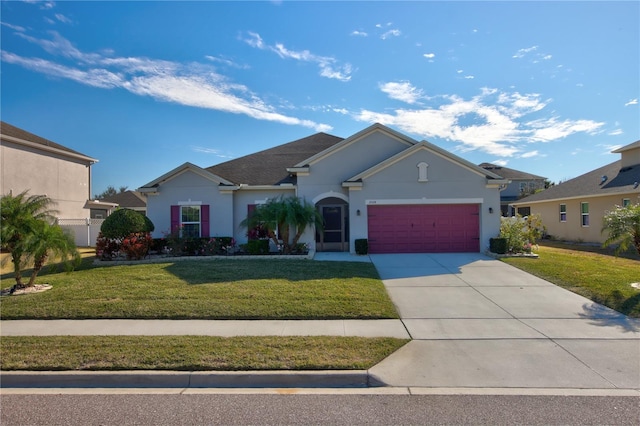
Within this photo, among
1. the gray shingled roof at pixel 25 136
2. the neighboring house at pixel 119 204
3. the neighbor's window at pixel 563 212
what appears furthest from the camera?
the neighboring house at pixel 119 204

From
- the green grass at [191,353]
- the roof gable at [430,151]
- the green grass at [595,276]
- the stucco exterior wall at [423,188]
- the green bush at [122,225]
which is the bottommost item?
the green grass at [191,353]

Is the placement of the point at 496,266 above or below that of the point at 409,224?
below

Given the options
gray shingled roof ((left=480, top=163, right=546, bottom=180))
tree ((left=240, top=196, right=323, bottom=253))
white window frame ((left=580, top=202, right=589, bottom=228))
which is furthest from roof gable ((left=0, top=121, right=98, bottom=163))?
gray shingled roof ((left=480, top=163, right=546, bottom=180))

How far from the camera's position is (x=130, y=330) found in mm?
6473

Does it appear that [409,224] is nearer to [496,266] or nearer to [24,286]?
[496,266]

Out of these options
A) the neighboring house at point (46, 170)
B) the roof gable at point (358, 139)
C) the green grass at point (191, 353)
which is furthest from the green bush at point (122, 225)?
the green grass at point (191, 353)

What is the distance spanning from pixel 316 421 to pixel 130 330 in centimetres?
434

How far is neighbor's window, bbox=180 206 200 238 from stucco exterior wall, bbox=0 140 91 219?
7447mm

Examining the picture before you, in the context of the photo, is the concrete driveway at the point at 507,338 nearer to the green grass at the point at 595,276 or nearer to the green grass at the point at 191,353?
the green grass at the point at 595,276

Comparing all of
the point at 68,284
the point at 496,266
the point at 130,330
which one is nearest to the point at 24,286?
the point at 68,284

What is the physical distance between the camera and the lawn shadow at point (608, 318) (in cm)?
668

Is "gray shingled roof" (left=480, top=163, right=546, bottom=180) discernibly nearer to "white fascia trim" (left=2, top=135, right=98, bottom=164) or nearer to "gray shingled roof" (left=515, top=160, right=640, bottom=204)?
"gray shingled roof" (left=515, top=160, right=640, bottom=204)

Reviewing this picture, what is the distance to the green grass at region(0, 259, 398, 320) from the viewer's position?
7348 millimetres

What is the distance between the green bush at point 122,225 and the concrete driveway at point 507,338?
10.2 meters
